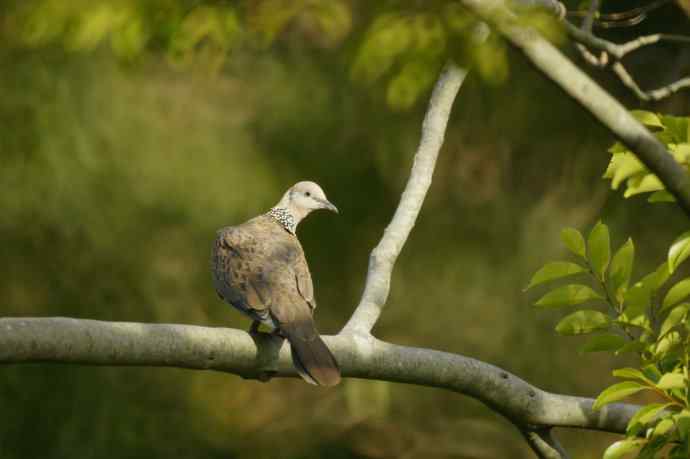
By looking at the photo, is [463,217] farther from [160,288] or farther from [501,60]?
[501,60]

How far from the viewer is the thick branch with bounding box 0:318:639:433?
2.20 m

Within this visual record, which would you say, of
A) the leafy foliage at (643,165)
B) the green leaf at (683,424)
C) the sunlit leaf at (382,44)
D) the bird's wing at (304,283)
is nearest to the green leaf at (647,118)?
the leafy foliage at (643,165)

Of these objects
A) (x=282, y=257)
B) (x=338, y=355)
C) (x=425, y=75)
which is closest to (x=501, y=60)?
(x=425, y=75)

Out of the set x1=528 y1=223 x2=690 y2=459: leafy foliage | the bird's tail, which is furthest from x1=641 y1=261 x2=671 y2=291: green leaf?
the bird's tail

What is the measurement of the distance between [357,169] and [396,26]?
16.2ft

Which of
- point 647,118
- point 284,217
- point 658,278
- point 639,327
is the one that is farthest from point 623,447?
point 284,217

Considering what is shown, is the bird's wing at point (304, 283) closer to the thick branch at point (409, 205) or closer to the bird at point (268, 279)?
the bird at point (268, 279)

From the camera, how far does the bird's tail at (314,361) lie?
2.77 metres

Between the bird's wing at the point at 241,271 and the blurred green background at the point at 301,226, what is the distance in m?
2.53

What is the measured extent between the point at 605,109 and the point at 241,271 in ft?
6.76

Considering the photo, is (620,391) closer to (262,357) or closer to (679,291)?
(679,291)

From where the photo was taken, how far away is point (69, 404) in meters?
6.53

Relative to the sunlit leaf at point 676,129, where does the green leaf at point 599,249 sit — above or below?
below

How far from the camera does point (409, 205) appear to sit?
3342mm
